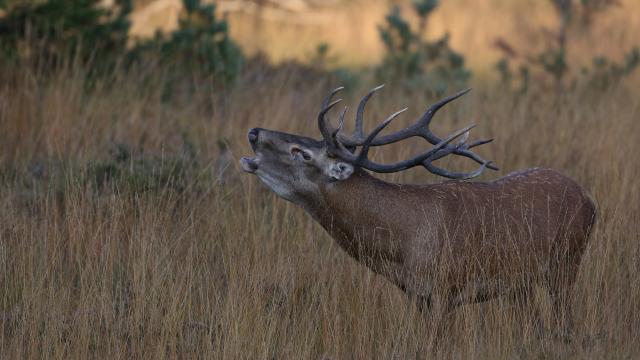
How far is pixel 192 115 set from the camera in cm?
984

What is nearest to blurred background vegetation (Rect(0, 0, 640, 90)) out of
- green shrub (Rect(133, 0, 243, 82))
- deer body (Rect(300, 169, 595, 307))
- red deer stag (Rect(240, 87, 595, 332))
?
green shrub (Rect(133, 0, 243, 82))

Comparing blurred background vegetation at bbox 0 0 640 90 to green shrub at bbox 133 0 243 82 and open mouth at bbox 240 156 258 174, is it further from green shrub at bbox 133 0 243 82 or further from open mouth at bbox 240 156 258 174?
open mouth at bbox 240 156 258 174

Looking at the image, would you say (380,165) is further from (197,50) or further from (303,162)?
(197,50)

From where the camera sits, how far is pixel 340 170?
5371 millimetres

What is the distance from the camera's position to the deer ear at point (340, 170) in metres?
5.36

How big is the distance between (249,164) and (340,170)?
45 centimetres

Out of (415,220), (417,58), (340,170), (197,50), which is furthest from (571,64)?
(340,170)

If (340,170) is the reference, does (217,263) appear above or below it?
below

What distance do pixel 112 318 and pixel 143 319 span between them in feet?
0.52

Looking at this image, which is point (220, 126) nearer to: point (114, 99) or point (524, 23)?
point (114, 99)

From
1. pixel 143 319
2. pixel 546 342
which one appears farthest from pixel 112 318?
pixel 546 342

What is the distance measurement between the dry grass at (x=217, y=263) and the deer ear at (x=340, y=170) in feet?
1.85

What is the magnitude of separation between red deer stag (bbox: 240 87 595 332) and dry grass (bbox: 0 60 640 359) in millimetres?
150

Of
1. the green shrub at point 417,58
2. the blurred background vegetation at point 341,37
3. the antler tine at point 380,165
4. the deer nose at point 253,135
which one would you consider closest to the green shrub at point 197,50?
the blurred background vegetation at point 341,37
